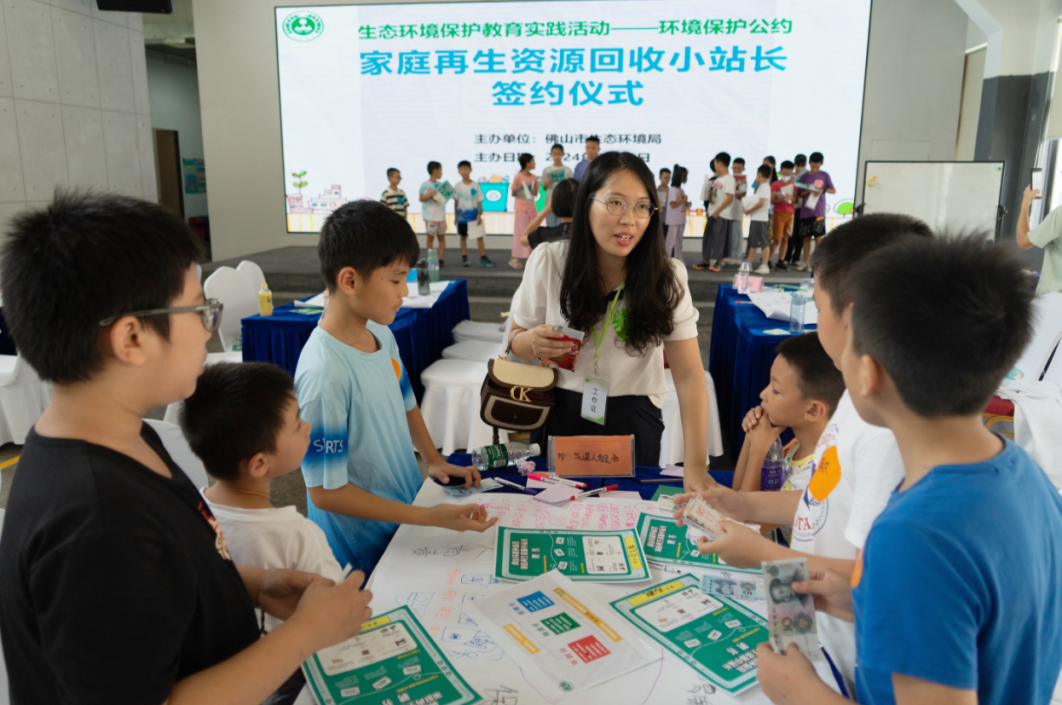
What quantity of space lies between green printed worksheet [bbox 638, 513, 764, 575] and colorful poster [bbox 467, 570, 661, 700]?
0.20 meters

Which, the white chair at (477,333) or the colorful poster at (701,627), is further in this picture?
the white chair at (477,333)

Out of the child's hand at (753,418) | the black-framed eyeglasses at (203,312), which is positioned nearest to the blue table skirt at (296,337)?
the child's hand at (753,418)

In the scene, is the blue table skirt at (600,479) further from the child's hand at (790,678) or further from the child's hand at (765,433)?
the child's hand at (790,678)

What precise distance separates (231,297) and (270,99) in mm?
6200

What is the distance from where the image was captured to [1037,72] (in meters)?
7.45

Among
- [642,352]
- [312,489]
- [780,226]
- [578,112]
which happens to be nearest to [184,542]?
[312,489]

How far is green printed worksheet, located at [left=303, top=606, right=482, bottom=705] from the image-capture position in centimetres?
84

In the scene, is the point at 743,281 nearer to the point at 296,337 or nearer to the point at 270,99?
the point at 296,337

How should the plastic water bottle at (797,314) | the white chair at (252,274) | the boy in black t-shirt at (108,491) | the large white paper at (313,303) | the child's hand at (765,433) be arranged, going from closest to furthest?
1. the boy in black t-shirt at (108,491)
2. the child's hand at (765,433)
3. the plastic water bottle at (797,314)
4. the large white paper at (313,303)
5. the white chair at (252,274)

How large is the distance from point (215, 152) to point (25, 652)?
9950 millimetres

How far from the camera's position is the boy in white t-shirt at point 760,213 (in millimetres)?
7195

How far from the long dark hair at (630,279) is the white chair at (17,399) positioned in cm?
292

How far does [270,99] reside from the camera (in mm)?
8914

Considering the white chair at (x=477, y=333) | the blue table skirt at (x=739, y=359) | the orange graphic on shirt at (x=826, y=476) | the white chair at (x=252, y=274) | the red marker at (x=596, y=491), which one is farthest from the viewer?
the white chair at (x=477, y=333)
